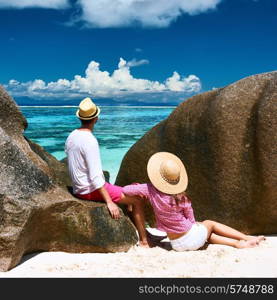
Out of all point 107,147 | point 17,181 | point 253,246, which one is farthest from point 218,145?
point 107,147

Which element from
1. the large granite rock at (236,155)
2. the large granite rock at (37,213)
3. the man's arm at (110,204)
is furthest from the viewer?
the large granite rock at (236,155)

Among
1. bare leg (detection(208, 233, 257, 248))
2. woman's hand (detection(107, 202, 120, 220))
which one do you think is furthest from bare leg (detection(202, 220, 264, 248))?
woman's hand (detection(107, 202, 120, 220))

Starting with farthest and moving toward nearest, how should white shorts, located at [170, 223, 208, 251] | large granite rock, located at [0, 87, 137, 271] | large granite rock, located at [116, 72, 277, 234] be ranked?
large granite rock, located at [116, 72, 277, 234] → white shorts, located at [170, 223, 208, 251] → large granite rock, located at [0, 87, 137, 271]

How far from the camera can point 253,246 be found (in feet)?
15.9

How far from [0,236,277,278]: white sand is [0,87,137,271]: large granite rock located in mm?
113

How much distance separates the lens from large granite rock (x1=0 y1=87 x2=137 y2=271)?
14.0 feet

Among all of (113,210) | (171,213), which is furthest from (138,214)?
(171,213)

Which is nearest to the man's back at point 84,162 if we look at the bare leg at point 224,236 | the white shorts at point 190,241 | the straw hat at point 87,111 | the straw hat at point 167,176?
the straw hat at point 87,111


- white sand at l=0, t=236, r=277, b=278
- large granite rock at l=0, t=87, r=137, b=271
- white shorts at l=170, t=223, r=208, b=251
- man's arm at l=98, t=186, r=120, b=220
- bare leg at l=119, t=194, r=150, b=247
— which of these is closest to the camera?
white sand at l=0, t=236, r=277, b=278

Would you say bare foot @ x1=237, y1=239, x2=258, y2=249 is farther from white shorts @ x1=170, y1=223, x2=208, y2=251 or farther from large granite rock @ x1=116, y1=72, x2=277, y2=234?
large granite rock @ x1=116, y1=72, x2=277, y2=234

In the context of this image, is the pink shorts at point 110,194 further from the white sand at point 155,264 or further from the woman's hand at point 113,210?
the white sand at point 155,264

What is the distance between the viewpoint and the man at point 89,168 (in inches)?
191

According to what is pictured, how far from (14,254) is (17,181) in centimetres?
67

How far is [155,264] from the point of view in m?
4.33
